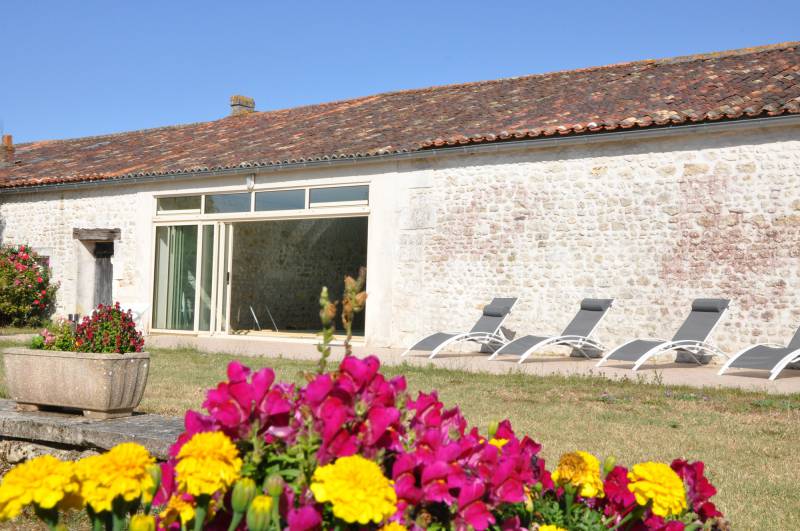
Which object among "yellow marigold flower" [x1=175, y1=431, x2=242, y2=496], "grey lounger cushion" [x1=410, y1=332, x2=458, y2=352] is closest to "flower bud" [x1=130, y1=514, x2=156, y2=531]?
"yellow marigold flower" [x1=175, y1=431, x2=242, y2=496]

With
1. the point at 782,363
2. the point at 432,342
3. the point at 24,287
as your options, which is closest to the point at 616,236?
the point at 432,342

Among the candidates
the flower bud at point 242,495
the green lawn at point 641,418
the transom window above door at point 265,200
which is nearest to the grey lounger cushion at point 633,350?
the green lawn at point 641,418

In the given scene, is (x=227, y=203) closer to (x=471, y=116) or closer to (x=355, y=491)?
(x=471, y=116)

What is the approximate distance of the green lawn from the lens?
4.47 m

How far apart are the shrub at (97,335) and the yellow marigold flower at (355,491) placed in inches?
136

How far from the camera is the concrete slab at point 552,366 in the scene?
8.85 m

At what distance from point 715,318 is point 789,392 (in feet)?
7.96

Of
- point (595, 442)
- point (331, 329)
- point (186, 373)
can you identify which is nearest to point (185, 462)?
point (331, 329)

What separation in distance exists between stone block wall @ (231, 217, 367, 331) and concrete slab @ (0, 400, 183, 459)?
12.5m

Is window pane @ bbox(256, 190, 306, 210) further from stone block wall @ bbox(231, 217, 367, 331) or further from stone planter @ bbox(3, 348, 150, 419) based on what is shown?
stone planter @ bbox(3, 348, 150, 419)

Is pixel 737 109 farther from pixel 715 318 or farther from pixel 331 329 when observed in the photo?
pixel 331 329

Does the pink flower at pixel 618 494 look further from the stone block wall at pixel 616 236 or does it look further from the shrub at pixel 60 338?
the stone block wall at pixel 616 236

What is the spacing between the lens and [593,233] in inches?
465

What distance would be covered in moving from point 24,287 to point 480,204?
9973mm
